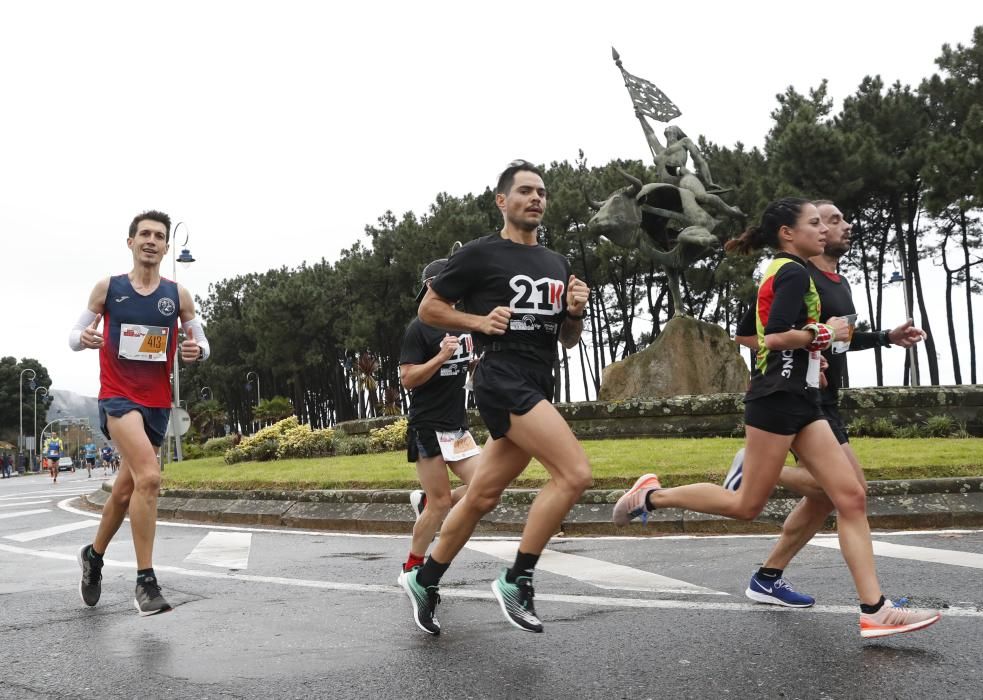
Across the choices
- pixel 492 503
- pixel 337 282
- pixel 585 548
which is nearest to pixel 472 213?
pixel 337 282

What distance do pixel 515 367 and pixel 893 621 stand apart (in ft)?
5.92

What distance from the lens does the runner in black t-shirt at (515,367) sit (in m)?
3.99

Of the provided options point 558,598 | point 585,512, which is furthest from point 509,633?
point 585,512

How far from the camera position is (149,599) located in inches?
194

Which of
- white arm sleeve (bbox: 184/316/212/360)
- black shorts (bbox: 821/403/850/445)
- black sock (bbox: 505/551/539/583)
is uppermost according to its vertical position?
white arm sleeve (bbox: 184/316/212/360)

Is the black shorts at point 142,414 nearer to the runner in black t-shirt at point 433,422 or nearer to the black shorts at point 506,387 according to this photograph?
the runner in black t-shirt at point 433,422

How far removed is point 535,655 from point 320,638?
1.05 meters

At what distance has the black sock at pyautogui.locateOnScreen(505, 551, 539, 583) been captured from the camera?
4.04m

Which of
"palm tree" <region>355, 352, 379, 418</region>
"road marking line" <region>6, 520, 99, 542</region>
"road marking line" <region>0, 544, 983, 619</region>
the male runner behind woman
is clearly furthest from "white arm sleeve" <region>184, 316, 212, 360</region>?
"palm tree" <region>355, 352, 379, 418</region>

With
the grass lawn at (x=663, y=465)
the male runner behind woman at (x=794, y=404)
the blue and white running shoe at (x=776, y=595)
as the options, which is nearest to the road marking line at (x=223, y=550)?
the grass lawn at (x=663, y=465)

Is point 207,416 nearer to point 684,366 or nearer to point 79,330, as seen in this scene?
point 684,366

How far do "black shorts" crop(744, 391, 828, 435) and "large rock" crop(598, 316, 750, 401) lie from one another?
14.1 metres

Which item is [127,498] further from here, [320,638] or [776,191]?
[776,191]

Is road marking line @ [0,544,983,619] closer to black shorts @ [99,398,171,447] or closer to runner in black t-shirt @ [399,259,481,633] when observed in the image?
runner in black t-shirt @ [399,259,481,633]
